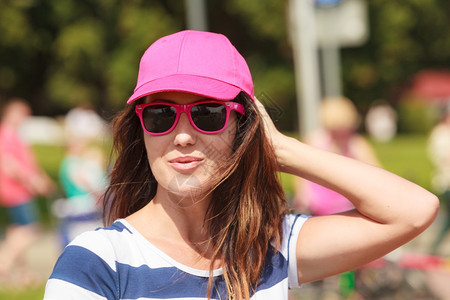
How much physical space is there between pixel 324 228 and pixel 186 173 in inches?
17.1

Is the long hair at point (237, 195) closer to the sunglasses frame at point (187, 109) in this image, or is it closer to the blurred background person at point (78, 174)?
the sunglasses frame at point (187, 109)

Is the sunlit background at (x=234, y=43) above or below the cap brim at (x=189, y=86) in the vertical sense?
below

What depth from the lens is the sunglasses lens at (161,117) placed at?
1879 mm

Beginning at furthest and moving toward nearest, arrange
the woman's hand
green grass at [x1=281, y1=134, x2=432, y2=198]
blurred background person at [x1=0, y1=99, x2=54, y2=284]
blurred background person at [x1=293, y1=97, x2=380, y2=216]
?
green grass at [x1=281, y1=134, x2=432, y2=198] < blurred background person at [x1=0, y1=99, x2=54, y2=284] < blurred background person at [x1=293, y1=97, x2=380, y2=216] < the woman's hand

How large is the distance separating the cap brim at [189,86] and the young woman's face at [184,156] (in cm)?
5

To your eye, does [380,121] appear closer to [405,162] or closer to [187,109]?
[405,162]

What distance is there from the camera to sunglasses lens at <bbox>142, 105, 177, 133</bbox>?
1879mm

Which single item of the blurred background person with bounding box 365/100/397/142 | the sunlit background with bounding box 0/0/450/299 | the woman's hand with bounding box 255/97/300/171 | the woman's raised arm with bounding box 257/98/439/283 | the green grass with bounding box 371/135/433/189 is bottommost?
the blurred background person with bounding box 365/100/397/142

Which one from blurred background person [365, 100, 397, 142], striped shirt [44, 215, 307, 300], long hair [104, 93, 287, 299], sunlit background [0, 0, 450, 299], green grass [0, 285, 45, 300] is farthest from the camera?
blurred background person [365, 100, 397, 142]

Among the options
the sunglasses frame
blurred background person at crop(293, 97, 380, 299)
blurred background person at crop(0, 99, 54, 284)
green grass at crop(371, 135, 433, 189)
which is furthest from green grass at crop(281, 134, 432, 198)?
the sunglasses frame

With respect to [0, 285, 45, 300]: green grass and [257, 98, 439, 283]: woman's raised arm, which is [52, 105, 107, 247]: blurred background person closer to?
[0, 285, 45, 300]: green grass

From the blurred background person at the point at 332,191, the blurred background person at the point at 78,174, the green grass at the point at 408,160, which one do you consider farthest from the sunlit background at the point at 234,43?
the blurred background person at the point at 332,191

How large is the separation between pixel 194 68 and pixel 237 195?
39 centimetres

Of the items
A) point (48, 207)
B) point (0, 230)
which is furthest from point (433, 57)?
point (0, 230)
